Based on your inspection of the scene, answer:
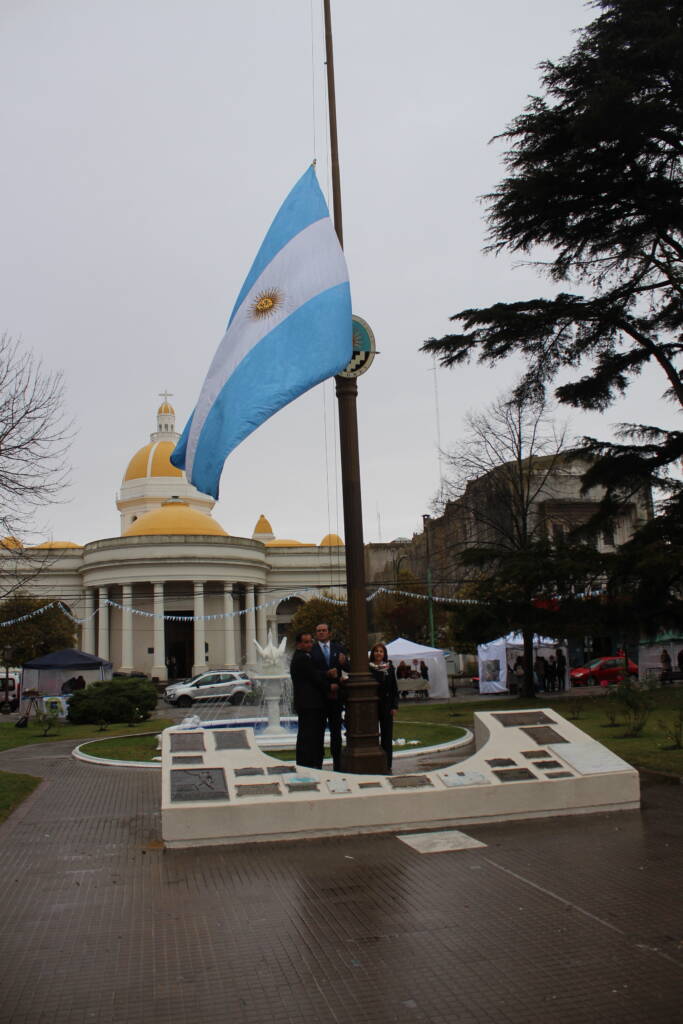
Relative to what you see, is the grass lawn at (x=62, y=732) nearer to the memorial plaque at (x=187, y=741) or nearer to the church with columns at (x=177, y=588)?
the memorial plaque at (x=187, y=741)

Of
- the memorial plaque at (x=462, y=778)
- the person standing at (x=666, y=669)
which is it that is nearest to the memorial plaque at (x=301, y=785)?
the memorial plaque at (x=462, y=778)

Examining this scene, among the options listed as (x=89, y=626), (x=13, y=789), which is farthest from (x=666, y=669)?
(x=89, y=626)

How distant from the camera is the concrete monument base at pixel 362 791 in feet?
26.8

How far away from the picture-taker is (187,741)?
945cm

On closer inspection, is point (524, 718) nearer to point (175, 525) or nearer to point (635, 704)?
point (635, 704)

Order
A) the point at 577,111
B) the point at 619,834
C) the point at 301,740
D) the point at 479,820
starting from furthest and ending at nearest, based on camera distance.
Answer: the point at 577,111, the point at 301,740, the point at 479,820, the point at 619,834

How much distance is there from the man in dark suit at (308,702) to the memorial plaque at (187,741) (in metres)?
1.12

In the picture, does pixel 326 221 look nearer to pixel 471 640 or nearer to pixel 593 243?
pixel 593 243

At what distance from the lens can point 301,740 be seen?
33.4 ft

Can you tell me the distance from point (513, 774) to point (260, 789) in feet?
8.23

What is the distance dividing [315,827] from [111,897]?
2.16 meters

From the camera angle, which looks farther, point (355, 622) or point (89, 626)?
point (89, 626)

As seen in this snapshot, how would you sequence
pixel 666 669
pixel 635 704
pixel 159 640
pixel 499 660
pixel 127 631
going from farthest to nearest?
pixel 127 631 → pixel 159 640 → pixel 499 660 → pixel 666 669 → pixel 635 704

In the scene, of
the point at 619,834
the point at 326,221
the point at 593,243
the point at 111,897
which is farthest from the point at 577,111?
the point at 111,897
